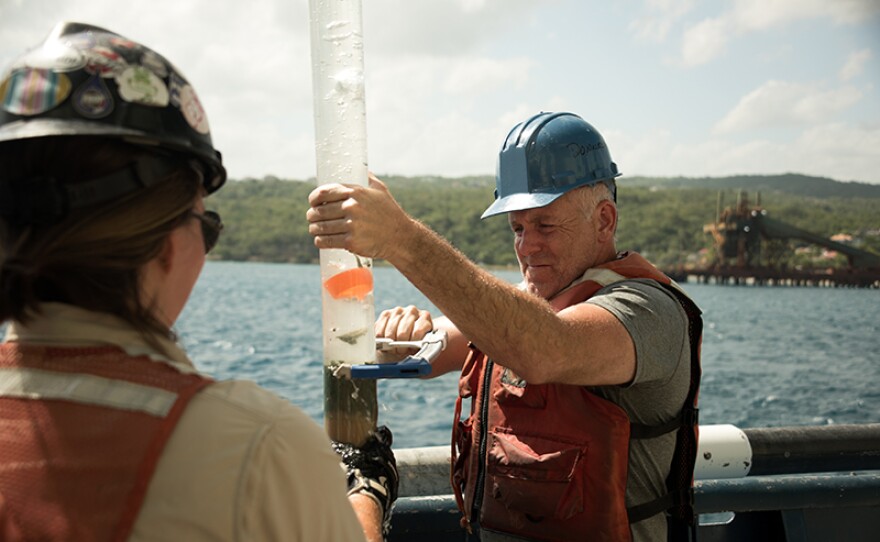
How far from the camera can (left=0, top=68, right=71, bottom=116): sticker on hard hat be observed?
130cm

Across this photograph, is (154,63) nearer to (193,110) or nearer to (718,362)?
(193,110)

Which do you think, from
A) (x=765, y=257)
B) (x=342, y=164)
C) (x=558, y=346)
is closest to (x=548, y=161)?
(x=558, y=346)

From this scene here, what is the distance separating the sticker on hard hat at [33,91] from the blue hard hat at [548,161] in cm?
179

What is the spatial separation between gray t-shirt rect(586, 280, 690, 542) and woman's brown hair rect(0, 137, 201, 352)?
157 centimetres

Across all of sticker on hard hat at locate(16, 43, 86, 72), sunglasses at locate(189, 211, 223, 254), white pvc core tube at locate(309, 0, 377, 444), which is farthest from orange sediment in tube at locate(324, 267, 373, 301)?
sticker on hard hat at locate(16, 43, 86, 72)

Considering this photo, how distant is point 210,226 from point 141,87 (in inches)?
9.9

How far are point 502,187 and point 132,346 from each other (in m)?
1.96

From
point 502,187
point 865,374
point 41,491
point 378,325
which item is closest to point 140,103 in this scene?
point 41,491

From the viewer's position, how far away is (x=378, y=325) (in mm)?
2869

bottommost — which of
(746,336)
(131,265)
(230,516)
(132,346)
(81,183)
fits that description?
(746,336)

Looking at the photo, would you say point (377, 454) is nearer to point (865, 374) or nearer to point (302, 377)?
point (302, 377)

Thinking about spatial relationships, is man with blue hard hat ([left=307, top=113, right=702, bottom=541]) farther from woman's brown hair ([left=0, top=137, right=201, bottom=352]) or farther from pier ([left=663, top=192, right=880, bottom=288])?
pier ([left=663, top=192, right=880, bottom=288])

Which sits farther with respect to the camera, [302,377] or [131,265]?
[302,377]

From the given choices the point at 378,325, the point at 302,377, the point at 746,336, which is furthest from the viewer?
the point at 746,336
